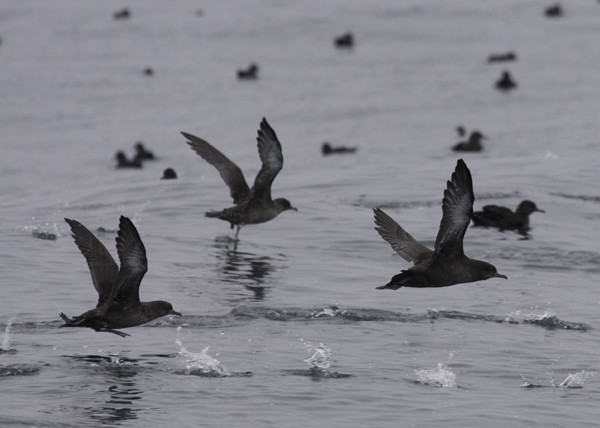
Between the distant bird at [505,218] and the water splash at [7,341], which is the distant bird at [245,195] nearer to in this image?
the distant bird at [505,218]

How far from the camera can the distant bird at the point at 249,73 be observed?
52675 millimetres

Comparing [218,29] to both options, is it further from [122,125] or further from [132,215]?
[132,215]

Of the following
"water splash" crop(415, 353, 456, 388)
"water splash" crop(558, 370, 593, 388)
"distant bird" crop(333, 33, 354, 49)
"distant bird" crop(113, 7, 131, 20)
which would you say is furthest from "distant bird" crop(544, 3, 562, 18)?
"water splash" crop(415, 353, 456, 388)

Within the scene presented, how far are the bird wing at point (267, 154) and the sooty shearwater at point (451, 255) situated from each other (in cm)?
432

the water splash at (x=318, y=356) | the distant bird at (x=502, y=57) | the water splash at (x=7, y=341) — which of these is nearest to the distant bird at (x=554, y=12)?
the distant bird at (x=502, y=57)

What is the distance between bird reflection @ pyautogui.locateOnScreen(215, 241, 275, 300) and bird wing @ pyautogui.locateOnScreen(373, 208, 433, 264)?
2.45 meters

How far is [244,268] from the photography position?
67.7 ft

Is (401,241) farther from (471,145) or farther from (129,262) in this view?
(471,145)

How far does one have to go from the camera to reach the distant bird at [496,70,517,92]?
50438 mm

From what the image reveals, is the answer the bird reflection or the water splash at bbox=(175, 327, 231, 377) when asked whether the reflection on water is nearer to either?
the bird reflection

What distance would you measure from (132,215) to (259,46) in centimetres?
3782

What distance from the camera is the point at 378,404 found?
44.7ft

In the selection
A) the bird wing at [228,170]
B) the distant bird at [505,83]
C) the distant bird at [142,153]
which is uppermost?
the distant bird at [505,83]

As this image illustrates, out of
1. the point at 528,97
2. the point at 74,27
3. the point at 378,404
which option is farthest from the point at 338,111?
the point at 378,404
